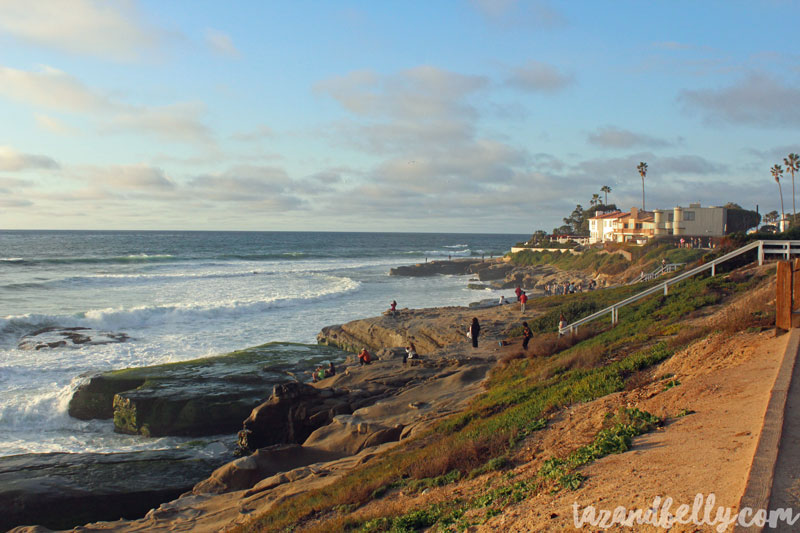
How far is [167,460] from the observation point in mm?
15414

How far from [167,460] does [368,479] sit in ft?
27.7

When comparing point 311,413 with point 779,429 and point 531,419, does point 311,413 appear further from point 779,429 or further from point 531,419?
point 779,429

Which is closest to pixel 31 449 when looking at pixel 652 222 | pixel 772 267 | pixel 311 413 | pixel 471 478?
pixel 311 413

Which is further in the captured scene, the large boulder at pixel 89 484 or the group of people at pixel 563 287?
the group of people at pixel 563 287

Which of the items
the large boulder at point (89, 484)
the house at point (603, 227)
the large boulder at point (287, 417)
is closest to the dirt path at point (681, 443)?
the large boulder at point (287, 417)

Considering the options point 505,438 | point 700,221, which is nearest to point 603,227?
point 700,221

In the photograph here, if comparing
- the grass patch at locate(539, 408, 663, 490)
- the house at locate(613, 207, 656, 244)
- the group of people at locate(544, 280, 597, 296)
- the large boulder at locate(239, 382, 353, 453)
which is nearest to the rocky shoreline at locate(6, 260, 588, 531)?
the large boulder at locate(239, 382, 353, 453)

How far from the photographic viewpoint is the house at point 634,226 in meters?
66.6

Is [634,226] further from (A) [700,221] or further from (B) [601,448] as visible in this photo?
(B) [601,448]

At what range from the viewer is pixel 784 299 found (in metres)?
11.8

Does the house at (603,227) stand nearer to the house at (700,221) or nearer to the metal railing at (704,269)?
the house at (700,221)

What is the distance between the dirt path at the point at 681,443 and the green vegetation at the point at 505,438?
0.38 meters

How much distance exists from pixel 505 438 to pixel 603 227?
8140 cm

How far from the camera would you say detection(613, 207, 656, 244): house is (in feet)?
219
